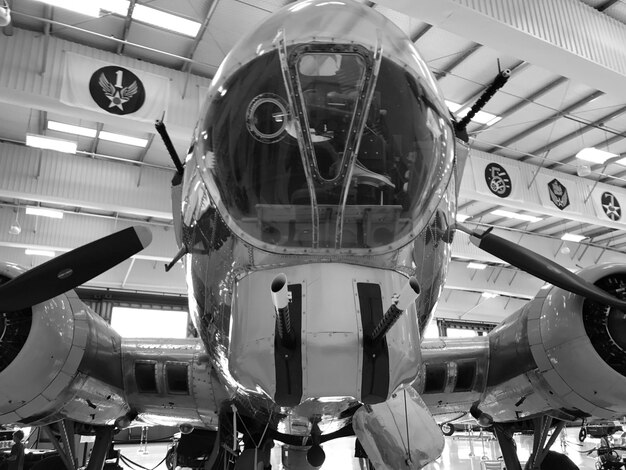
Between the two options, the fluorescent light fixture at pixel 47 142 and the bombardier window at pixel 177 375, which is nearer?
the bombardier window at pixel 177 375

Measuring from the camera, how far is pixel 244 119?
3.20m

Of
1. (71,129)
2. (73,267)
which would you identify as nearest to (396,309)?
(73,267)

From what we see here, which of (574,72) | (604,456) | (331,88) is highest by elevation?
(574,72)

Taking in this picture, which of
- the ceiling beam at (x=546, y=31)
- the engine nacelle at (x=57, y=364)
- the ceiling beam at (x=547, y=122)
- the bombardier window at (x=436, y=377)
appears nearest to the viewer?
the engine nacelle at (x=57, y=364)

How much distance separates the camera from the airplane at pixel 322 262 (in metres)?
2.71

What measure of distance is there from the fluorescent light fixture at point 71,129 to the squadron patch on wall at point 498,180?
13144 millimetres

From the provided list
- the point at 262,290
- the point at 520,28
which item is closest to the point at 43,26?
the point at 520,28

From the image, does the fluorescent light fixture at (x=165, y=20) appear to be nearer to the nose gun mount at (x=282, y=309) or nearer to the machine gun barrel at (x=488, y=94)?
the machine gun barrel at (x=488, y=94)

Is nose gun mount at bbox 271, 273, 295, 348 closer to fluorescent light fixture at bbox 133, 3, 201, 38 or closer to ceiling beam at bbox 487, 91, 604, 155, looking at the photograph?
fluorescent light fixture at bbox 133, 3, 201, 38

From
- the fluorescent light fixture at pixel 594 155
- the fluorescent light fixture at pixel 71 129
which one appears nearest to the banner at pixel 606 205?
the fluorescent light fixture at pixel 594 155

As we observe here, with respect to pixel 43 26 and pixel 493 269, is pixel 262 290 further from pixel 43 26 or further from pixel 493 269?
pixel 493 269

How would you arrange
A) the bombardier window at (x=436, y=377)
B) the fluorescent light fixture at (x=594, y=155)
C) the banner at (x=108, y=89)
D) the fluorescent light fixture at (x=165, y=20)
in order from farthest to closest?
the fluorescent light fixture at (x=594, y=155), the fluorescent light fixture at (x=165, y=20), the banner at (x=108, y=89), the bombardier window at (x=436, y=377)

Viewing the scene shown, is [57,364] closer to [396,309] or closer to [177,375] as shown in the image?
[177,375]

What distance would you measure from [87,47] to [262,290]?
12.4 metres
